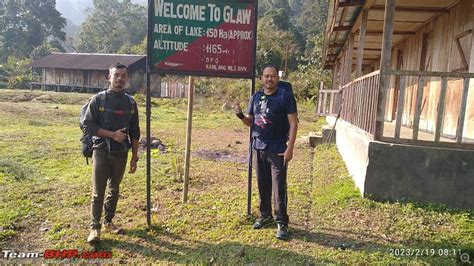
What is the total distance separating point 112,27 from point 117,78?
85.2m

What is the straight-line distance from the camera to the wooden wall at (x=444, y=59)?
6474 millimetres

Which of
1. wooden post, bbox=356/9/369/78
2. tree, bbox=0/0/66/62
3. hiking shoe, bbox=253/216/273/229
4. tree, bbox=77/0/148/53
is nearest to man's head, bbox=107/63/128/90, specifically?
hiking shoe, bbox=253/216/273/229

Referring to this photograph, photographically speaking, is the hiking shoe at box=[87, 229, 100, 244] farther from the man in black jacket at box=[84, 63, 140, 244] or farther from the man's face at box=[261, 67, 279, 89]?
the man's face at box=[261, 67, 279, 89]

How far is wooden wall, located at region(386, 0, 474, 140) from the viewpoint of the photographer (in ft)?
21.2

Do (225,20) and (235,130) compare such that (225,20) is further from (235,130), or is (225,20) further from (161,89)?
(161,89)

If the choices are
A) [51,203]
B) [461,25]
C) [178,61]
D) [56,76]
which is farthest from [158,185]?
[56,76]

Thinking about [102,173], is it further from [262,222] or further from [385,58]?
[385,58]

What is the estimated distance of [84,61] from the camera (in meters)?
40.4

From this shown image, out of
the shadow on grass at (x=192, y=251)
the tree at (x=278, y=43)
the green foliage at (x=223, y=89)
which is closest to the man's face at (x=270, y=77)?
the shadow on grass at (x=192, y=251)

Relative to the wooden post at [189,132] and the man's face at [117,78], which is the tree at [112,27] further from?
the man's face at [117,78]

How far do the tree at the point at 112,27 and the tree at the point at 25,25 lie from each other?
835 cm

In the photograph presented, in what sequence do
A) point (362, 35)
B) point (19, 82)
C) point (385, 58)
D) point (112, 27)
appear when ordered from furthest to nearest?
point (112, 27) < point (19, 82) < point (362, 35) < point (385, 58)

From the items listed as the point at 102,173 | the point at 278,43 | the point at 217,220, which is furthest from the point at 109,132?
the point at 278,43

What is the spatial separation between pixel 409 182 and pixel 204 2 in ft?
11.4
